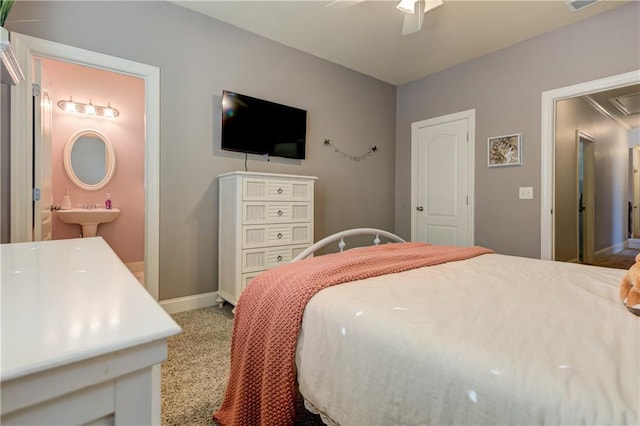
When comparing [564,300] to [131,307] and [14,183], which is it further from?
[14,183]

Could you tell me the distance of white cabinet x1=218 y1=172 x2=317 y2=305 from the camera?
260cm

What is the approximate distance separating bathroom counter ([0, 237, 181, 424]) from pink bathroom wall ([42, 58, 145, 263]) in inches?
161

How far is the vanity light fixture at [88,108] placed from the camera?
378cm

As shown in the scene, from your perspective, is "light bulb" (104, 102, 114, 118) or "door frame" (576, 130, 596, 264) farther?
"door frame" (576, 130, 596, 264)

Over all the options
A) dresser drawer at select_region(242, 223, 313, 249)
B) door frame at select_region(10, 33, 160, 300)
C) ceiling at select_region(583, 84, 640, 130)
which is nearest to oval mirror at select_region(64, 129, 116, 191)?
door frame at select_region(10, 33, 160, 300)

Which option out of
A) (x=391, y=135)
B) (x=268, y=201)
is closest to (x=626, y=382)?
(x=268, y=201)

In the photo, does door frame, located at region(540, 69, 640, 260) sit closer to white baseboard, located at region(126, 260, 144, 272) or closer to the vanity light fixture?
white baseboard, located at region(126, 260, 144, 272)

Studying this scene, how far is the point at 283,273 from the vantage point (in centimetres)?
130

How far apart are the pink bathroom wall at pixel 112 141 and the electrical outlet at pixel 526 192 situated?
469 centimetres

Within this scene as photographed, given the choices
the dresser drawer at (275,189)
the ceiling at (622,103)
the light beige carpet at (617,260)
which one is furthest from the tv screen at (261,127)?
the light beige carpet at (617,260)

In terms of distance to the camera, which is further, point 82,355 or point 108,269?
point 108,269

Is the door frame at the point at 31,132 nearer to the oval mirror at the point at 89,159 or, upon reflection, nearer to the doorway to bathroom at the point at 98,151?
the doorway to bathroom at the point at 98,151

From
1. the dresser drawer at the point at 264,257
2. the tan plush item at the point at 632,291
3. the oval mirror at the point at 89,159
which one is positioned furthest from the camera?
the oval mirror at the point at 89,159

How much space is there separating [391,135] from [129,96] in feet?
11.7
